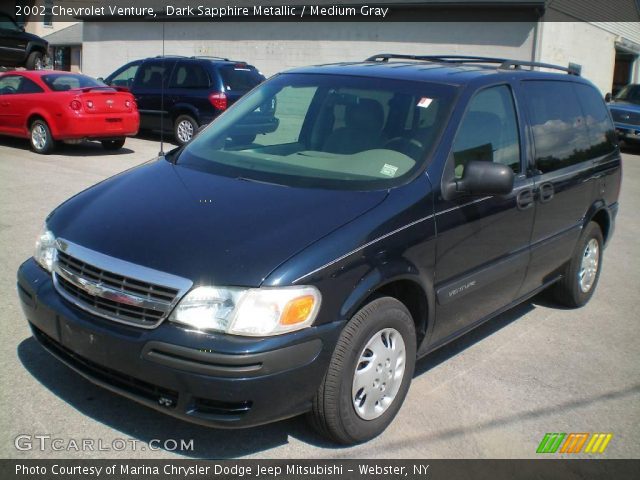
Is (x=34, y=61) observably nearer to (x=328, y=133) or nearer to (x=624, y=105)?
(x=624, y=105)

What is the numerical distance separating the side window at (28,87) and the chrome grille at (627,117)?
554 inches

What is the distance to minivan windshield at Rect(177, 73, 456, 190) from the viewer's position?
13.1 ft

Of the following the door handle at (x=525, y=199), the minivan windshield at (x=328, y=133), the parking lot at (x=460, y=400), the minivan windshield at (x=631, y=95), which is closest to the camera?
the parking lot at (x=460, y=400)

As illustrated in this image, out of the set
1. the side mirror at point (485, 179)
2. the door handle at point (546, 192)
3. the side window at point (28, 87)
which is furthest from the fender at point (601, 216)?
the side window at point (28, 87)

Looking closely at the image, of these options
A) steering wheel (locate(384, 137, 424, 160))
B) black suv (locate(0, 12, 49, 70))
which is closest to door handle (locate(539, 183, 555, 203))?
steering wheel (locate(384, 137, 424, 160))

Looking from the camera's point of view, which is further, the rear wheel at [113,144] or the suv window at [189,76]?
the suv window at [189,76]

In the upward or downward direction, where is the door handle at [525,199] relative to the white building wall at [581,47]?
downward

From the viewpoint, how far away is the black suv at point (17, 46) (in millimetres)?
21016

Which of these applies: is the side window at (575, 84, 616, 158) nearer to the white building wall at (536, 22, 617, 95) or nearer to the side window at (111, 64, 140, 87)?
the side window at (111, 64, 140, 87)

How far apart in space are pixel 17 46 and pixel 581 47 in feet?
58.2

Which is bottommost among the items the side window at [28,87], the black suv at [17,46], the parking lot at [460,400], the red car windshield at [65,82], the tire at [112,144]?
the parking lot at [460,400]

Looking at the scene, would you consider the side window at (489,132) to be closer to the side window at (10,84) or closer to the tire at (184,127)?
the tire at (184,127)

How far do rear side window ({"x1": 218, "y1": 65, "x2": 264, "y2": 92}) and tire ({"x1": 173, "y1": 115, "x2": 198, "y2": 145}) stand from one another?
997mm

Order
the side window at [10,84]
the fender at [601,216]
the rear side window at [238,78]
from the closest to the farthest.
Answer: the fender at [601,216], the side window at [10,84], the rear side window at [238,78]
